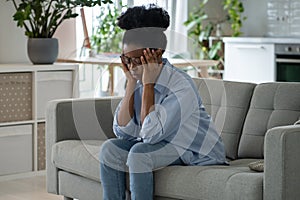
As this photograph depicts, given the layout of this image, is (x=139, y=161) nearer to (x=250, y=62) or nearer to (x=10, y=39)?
(x=10, y=39)

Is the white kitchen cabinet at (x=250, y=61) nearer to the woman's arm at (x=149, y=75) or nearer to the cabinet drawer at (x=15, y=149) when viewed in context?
the cabinet drawer at (x=15, y=149)

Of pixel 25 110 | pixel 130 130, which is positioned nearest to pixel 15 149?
pixel 25 110

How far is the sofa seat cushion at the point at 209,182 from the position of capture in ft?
9.12

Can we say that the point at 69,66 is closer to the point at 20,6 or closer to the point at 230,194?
the point at 20,6

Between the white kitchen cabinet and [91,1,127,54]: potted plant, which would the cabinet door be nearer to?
the white kitchen cabinet

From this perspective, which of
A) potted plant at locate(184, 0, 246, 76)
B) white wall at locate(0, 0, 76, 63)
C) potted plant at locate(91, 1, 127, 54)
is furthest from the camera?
potted plant at locate(184, 0, 246, 76)

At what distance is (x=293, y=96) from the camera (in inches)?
134

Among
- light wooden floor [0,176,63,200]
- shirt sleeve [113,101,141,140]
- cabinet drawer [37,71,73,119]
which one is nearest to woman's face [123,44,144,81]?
shirt sleeve [113,101,141,140]

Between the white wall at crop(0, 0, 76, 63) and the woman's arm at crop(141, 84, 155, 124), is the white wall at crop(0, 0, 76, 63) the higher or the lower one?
the higher one

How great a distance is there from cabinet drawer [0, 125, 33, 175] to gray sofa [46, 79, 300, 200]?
Answer: 1.13 meters

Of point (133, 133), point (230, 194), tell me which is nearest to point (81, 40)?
point (133, 133)

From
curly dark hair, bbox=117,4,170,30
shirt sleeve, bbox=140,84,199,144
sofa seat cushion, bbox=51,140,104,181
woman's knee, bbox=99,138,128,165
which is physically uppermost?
curly dark hair, bbox=117,4,170,30

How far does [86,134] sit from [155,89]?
2.62 ft

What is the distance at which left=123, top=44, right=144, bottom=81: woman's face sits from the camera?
124 inches
